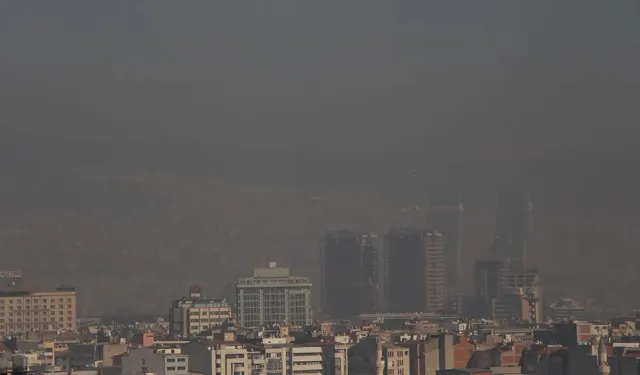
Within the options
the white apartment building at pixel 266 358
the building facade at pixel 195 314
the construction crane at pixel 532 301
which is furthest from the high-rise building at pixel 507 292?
the white apartment building at pixel 266 358

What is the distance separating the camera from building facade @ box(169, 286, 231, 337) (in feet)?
203

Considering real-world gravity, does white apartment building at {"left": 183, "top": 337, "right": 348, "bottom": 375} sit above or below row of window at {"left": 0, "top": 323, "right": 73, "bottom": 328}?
below

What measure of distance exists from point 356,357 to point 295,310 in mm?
27987

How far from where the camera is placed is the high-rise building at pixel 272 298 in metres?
68.1

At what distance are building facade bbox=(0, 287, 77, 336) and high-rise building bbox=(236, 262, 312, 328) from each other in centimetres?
561

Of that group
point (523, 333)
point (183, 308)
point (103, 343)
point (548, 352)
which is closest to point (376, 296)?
point (183, 308)

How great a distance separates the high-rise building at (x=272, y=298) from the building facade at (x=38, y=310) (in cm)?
A: 561

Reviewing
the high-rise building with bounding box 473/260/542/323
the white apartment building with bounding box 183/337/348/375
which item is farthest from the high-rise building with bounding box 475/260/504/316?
the white apartment building with bounding box 183/337/348/375

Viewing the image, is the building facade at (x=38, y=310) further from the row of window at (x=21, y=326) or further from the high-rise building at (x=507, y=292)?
the high-rise building at (x=507, y=292)

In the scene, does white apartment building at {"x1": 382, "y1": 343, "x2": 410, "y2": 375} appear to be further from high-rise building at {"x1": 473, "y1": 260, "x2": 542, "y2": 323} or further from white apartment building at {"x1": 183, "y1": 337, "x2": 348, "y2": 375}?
high-rise building at {"x1": 473, "y1": 260, "x2": 542, "y2": 323}

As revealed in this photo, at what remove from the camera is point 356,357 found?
133 feet

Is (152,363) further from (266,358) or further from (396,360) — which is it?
(396,360)

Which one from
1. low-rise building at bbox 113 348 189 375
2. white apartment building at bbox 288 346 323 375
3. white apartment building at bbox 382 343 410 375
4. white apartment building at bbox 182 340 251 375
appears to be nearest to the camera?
low-rise building at bbox 113 348 189 375

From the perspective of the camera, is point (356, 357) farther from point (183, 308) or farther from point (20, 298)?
point (20, 298)
